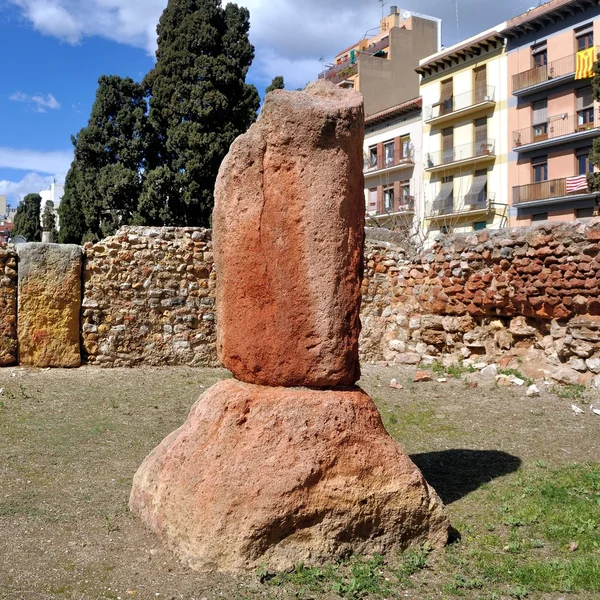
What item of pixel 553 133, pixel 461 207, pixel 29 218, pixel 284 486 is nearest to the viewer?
pixel 284 486

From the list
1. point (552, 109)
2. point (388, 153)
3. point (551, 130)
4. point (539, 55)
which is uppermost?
point (539, 55)

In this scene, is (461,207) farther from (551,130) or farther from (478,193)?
(551,130)

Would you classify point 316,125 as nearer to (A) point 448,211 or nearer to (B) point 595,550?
(B) point 595,550

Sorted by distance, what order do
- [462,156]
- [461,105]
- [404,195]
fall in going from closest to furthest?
[462,156], [461,105], [404,195]

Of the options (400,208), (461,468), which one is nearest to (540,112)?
(400,208)

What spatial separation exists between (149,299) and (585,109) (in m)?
23.4

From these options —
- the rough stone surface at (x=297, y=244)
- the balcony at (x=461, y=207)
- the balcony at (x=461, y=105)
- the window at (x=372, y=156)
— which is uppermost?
the balcony at (x=461, y=105)

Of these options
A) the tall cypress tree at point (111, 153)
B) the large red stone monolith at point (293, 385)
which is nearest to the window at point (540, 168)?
the tall cypress tree at point (111, 153)

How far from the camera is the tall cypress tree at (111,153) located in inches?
873

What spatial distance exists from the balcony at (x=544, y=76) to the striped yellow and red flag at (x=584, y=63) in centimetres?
41

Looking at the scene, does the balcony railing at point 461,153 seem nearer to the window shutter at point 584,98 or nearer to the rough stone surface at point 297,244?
the window shutter at point 584,98

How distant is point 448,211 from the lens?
3281cm

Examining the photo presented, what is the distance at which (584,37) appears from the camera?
27516mm

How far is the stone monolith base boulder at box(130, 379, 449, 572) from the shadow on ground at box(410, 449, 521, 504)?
3.43 feet
